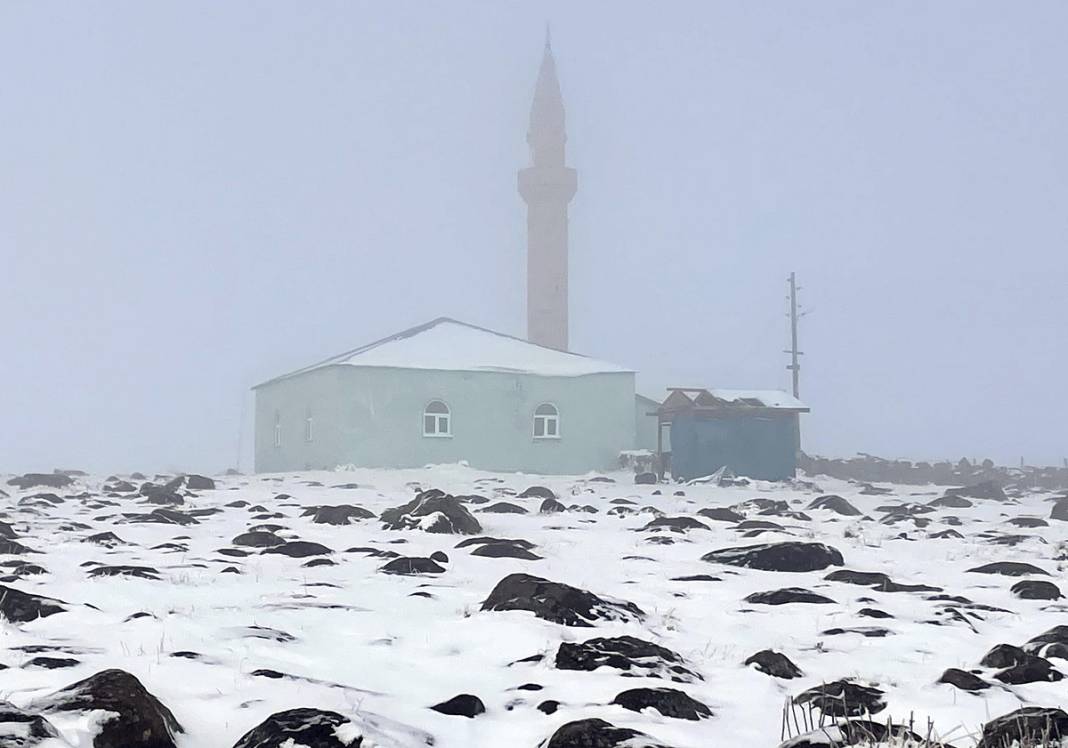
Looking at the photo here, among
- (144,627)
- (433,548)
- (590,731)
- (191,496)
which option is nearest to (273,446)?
(191,496)

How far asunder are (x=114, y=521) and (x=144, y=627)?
816 cm

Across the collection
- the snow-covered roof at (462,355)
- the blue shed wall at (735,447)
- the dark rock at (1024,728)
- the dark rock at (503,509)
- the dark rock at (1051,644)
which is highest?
the snow-covered roof at (462,355)

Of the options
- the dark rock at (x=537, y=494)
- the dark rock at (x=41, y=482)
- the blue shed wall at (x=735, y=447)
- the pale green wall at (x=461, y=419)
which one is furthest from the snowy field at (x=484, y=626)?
the pale green wall at (x=461, y=419)

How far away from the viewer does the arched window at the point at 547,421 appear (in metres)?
36.0

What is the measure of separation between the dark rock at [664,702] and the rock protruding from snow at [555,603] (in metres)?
1.86

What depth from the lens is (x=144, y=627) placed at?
646cm

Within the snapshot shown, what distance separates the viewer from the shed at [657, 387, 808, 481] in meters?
31.3

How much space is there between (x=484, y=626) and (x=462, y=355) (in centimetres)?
3007

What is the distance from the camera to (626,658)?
5.92m

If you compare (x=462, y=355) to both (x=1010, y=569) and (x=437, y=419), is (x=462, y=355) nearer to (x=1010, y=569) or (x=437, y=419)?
(x=437, y=419)

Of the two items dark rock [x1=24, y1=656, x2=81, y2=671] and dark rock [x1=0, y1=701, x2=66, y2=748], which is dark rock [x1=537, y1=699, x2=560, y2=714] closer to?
dark rock [x1=0, y1=701, x2=66, y2=748]

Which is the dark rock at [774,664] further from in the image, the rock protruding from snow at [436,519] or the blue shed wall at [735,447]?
the blue shed wall at [735,447]

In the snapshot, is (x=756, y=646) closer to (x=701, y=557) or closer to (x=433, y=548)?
(x=701, y=557)

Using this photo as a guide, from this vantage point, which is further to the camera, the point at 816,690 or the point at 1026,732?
the point at 816,690
